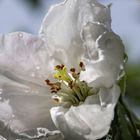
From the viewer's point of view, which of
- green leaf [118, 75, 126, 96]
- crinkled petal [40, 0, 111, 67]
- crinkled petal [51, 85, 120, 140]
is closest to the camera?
crinkled petal [51, 85, 120, 140]

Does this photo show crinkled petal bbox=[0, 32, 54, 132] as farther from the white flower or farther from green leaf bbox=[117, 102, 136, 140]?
green leaf bbox=[117, 102, 136, 140]

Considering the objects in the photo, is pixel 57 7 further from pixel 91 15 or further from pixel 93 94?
pixel 93 94

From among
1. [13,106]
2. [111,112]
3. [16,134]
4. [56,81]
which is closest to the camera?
[111,112]

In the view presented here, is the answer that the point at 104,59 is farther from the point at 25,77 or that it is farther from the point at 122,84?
the point at 25,77

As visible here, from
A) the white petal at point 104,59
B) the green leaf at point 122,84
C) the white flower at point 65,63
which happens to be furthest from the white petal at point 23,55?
the green leaf at point 122,84

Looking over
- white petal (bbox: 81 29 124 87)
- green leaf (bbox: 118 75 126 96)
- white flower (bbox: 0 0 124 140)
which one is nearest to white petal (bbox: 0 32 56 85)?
white flower (bbox: 0 0 124 140)

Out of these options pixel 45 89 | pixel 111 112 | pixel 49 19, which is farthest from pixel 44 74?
pixel 111 112

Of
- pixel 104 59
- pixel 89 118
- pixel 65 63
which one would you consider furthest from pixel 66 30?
pixel 89 118
